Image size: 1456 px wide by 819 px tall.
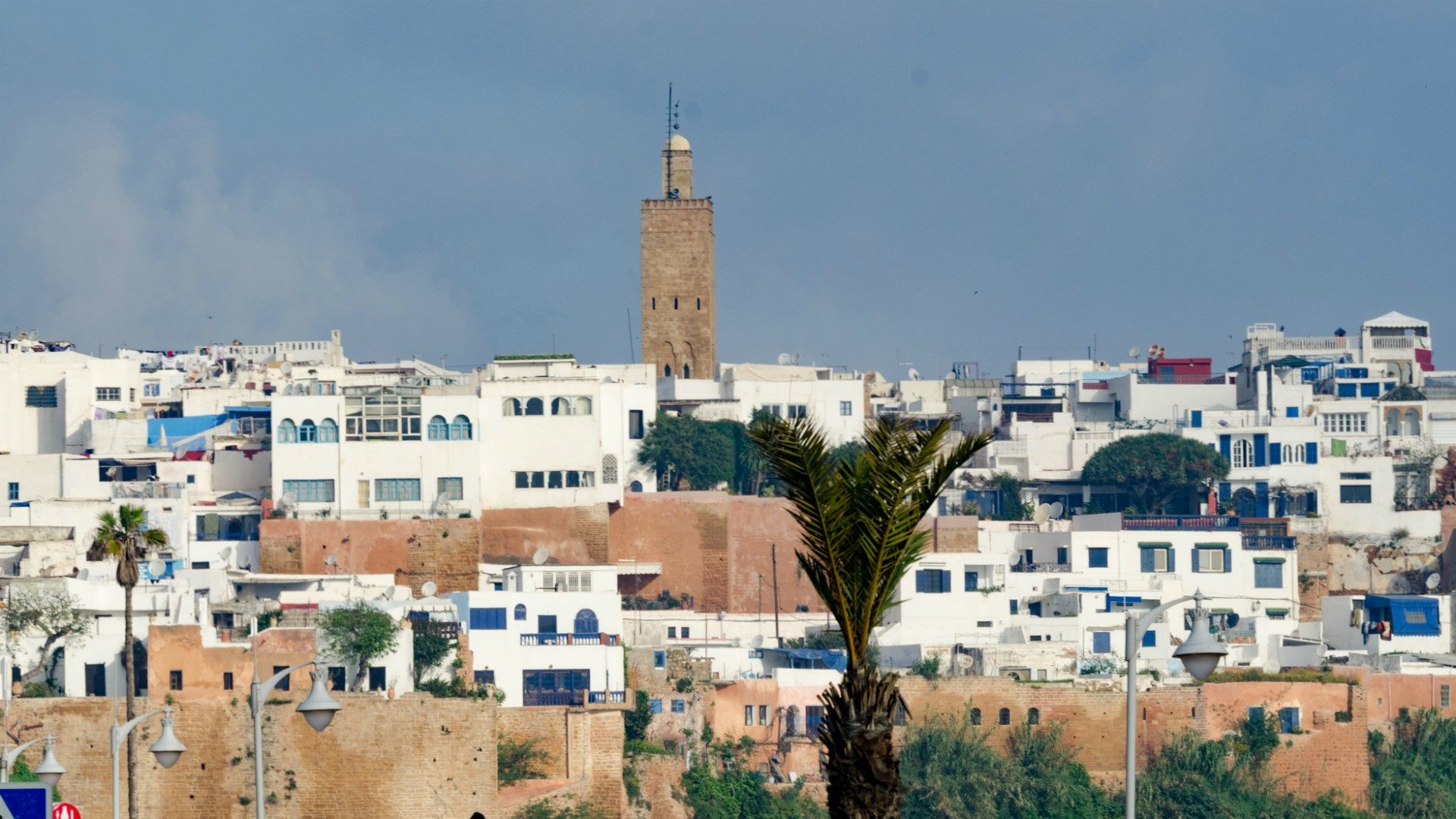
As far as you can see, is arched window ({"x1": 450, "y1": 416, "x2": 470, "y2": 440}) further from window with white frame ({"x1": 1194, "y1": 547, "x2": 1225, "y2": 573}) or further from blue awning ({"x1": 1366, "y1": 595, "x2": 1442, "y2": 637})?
blue awning ({"x1": 1366, "y1": 595, "x2": 1442, "y2": 637})

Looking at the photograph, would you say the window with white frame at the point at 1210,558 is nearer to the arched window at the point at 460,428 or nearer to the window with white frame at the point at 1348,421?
the window with white frame at the point at 1348,421

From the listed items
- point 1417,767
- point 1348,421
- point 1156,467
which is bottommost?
point 1417,767

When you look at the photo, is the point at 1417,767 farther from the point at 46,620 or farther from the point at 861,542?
the point at 861,542

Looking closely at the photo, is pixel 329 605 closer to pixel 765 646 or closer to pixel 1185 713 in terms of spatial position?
pixel 765 646

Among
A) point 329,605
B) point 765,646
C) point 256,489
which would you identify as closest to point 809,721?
point 765,646

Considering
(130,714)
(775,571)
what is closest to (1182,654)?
(130,714)

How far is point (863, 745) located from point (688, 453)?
42.7 meters

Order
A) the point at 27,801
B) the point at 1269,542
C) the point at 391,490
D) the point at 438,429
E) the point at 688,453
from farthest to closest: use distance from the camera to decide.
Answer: the point at 688,453 < the point at 1269,542 < the point at 438,429 < the point at 391,490 < the point at 27,801

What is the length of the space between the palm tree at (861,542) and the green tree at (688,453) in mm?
40693

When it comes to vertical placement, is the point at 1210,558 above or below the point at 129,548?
below

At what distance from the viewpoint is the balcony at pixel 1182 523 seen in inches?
2261

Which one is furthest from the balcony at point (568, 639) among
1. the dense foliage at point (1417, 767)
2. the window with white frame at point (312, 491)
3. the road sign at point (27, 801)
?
the road sign at point (27, 801)

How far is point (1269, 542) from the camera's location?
57.8 meters

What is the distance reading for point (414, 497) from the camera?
54531 millimetres
